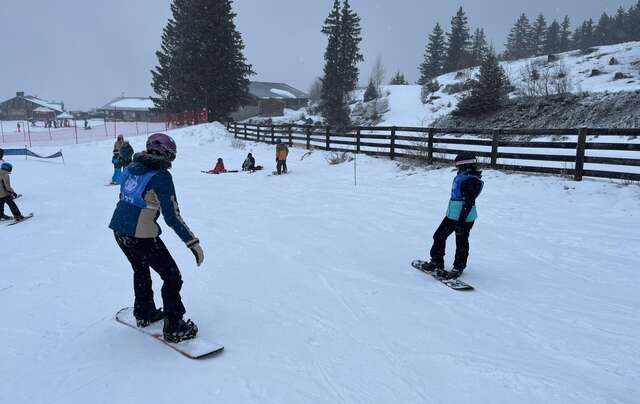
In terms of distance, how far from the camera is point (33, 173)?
1633 cm

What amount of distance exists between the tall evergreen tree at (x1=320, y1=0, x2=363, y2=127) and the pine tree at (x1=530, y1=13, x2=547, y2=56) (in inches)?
1867

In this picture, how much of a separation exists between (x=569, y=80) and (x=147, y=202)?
28467mm

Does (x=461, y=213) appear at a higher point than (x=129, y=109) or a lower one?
lower

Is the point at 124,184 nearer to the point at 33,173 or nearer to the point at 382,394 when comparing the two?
the point at 382,394

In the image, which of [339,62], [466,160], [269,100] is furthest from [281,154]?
[269,100]

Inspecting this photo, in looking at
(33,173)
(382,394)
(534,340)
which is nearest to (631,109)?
(534,340)

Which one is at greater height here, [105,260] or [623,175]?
[623,175]

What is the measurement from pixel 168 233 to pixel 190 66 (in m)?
29.1

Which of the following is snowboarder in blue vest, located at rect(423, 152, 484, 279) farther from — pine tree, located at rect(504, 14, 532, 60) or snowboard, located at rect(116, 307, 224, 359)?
pine tree, located at rect(504, 14, 532, 60)

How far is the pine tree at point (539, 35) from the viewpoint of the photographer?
239ft

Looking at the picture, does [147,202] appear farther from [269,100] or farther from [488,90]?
[269,100]

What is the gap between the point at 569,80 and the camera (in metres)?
25.0

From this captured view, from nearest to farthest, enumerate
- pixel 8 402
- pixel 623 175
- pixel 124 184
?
1. pixel 8 402
2. pixel 124 184
3. pixel 623 175

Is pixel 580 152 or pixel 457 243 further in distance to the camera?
pixel 580 152
